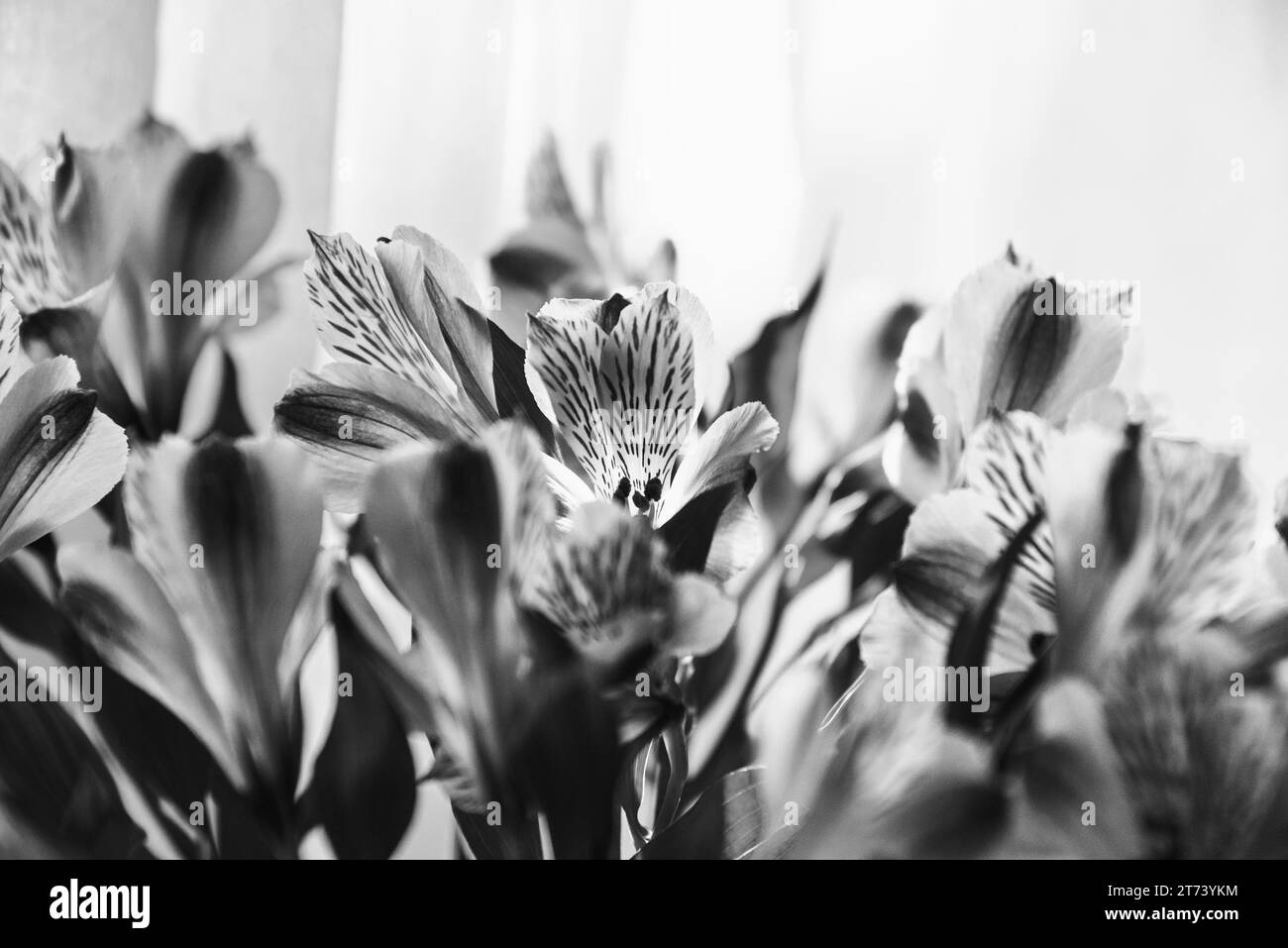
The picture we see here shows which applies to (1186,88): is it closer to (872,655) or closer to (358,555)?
(872,655)

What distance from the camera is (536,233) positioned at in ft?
1.62

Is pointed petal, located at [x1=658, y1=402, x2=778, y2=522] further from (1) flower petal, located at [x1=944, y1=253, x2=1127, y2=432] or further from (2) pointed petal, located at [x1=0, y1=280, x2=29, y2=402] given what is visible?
(2) pointed petal, located at [x1=0, y1=280, x2=29, y2=402]

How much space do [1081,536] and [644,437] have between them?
17 cm

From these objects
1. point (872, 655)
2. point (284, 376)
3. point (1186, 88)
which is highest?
point (1186, 88)

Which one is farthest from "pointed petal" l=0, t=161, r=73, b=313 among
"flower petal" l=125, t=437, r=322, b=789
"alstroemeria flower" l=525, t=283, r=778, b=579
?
"alstroemeria flower" l=525, t=283, r=778, b=579

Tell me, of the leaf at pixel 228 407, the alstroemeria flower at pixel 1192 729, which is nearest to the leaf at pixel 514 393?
the leaf at pixel 228 407

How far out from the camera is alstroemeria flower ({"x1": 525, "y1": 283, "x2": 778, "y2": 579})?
0.43 metres

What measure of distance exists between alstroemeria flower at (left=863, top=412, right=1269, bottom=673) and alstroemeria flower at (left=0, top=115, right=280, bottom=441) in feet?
1.00

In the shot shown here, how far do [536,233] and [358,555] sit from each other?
6.2 inches

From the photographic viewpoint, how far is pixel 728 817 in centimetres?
45

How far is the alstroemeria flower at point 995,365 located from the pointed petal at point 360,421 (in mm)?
186

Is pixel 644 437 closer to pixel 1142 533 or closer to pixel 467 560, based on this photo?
Result: pixel 467 560

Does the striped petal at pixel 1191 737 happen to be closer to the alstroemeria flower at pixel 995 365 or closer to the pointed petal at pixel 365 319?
the alstroemeria flower at pixel 995 365
